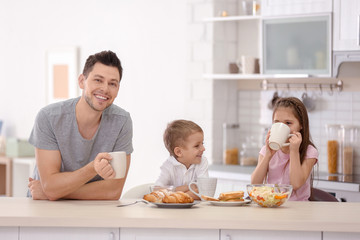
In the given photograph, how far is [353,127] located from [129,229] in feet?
9.20

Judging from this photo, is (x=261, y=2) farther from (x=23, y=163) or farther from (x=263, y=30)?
(x=23, y=163)

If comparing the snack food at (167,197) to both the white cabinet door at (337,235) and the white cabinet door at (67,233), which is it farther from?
the white cabinet door at (337,235)

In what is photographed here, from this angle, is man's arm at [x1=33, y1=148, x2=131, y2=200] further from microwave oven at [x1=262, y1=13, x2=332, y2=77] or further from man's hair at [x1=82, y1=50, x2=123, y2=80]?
microwave oven at [x1=262, y1=13, x2=332, y2=77]

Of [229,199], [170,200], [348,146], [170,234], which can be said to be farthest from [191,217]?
[348,146]

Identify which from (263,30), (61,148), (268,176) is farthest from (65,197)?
(263,30)

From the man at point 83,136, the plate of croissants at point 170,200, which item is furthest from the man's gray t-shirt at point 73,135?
the plate of croissants at point 170,200

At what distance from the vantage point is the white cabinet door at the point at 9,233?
2355 mm

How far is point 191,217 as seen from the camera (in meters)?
2.29

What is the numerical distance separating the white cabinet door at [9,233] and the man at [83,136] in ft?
1.20

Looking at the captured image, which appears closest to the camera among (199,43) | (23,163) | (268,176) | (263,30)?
(268,176)

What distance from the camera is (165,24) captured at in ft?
17.6

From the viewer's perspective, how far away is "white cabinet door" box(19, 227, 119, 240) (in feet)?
7.63

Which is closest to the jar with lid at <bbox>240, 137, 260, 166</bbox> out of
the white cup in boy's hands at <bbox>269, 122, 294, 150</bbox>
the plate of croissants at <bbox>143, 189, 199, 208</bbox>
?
the white cup in boy's hands at <bbox>269, 122, 294, 150</bbox>

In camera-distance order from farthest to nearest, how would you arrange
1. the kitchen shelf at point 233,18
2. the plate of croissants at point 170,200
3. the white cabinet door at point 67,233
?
the kitchen shelf at point 233,18, the plate of croissants at point 170,200, the white cabinet door at point 67,233
